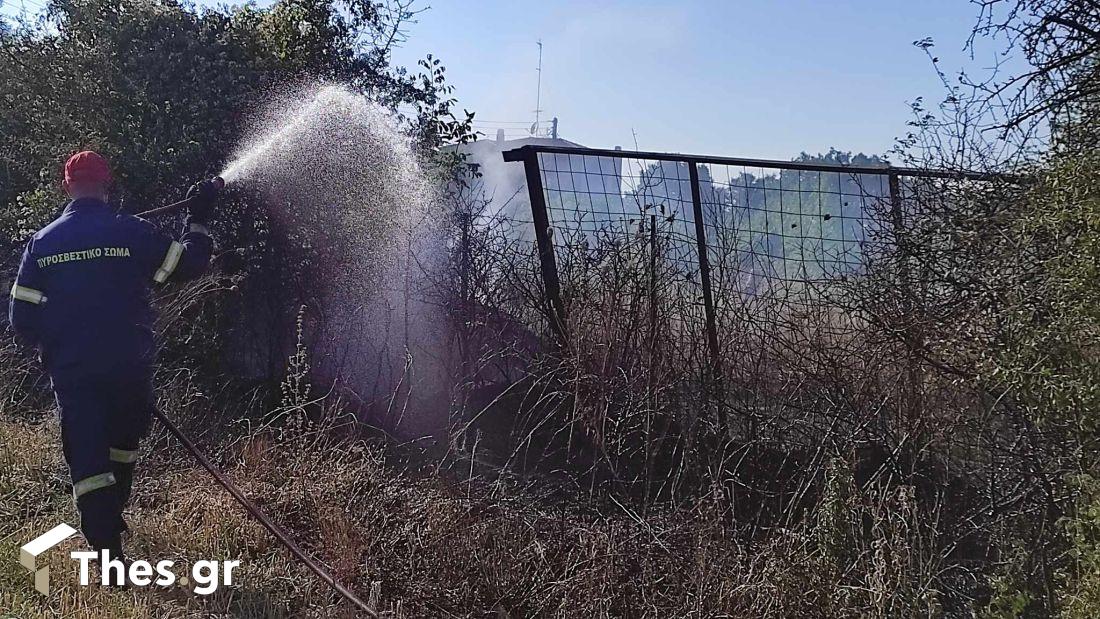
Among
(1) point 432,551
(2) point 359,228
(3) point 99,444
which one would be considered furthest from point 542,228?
(3) point 99,444

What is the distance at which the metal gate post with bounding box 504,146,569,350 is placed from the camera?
491cm

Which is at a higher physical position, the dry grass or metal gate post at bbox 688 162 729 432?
metal gate post at bbox 688 162 729 432

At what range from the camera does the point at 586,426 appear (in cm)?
443

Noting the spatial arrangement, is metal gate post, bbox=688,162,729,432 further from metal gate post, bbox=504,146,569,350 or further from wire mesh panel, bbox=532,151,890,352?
metal gate post, bbox=504,146,569,350

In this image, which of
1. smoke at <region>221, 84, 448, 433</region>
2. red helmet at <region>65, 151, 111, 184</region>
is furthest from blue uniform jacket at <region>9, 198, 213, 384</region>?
smoke at <region>221, 84, 448, 433</region>

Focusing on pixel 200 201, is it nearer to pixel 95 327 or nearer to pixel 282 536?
pixel 95 327

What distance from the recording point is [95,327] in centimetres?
404

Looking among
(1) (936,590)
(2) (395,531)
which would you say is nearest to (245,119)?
(2) (395,531)

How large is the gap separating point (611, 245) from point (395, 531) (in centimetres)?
180

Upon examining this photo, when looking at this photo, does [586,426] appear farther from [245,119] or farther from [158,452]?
[245,119]

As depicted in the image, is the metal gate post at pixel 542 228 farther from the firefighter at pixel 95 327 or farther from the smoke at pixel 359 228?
the firefighter at pixel 95 327

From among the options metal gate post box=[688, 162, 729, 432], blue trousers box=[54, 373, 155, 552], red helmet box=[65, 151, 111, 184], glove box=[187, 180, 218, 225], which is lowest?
blue trousers box=[54, 373, 155, 552]

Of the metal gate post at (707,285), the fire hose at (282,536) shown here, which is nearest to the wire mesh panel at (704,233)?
the metal gate post at (707,285)

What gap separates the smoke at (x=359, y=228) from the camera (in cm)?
571
